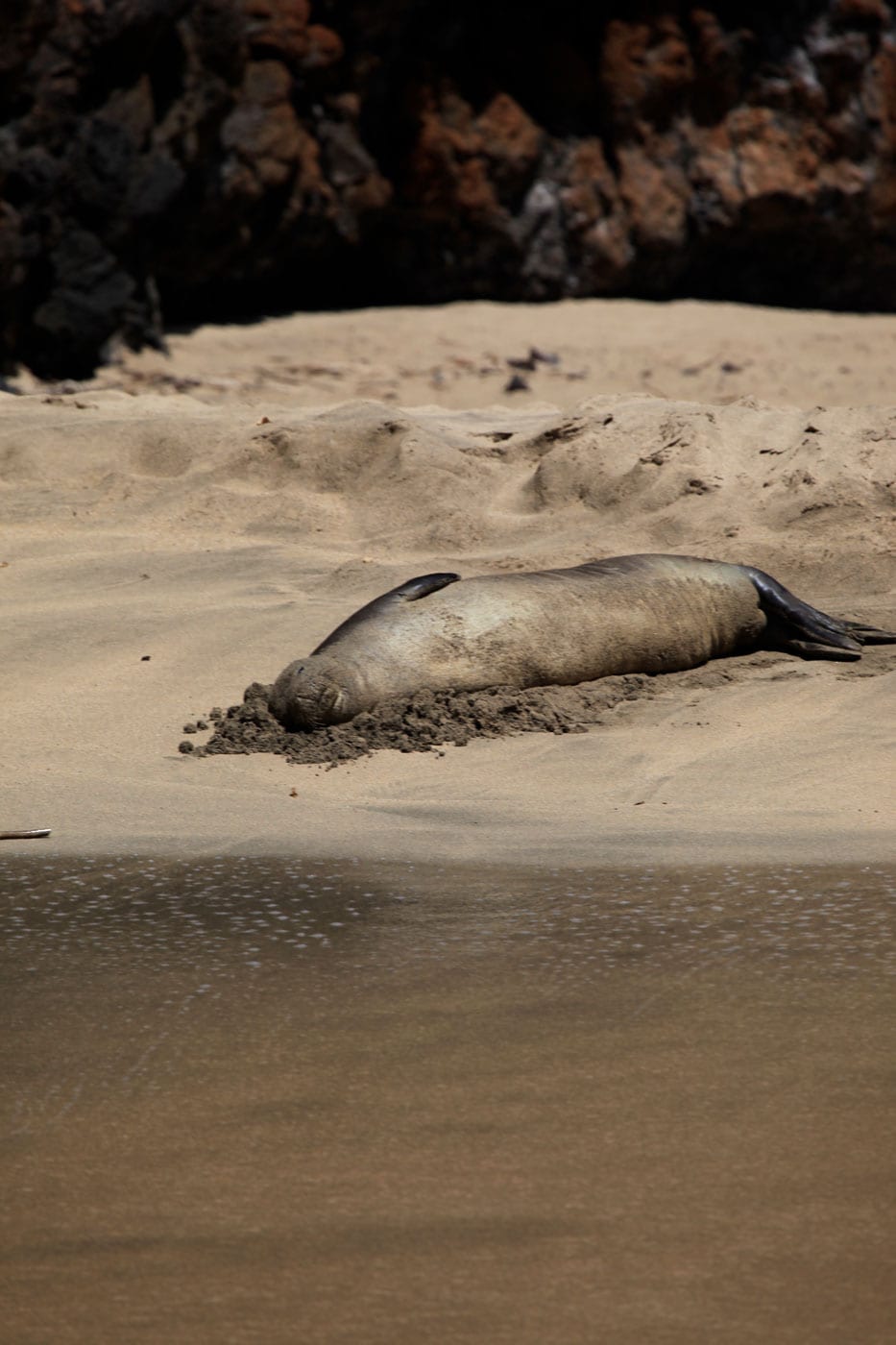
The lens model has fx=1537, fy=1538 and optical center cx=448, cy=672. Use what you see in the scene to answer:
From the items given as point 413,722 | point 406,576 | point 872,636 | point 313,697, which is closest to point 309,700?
point 313,697

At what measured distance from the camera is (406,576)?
6445mm

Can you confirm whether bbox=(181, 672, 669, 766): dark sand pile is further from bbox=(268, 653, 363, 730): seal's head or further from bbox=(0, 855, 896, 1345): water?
bbox=(0, 855, 896, 1345): water

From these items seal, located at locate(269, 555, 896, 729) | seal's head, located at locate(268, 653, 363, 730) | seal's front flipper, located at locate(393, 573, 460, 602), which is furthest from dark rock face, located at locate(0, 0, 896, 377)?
seal's head, located at locate(268, 653, 363, 730)

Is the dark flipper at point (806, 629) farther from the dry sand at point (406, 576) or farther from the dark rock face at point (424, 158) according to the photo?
the dark rock face at point (424, 158)

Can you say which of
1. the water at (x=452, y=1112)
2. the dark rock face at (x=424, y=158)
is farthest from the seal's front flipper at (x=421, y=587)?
the dark rock face at (x=424, y=158)

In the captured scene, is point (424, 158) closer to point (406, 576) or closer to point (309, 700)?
point (406, 576)

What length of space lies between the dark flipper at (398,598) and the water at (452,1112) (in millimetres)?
2087

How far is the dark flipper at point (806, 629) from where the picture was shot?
5672mm

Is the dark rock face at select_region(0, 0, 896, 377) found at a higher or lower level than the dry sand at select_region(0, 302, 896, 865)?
higher

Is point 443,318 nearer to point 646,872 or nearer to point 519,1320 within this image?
point 646,872

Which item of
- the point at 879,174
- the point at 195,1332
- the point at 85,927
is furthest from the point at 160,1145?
the point at 879,174

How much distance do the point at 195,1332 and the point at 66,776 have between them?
307cm

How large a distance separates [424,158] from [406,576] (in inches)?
394

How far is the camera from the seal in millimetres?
5195
